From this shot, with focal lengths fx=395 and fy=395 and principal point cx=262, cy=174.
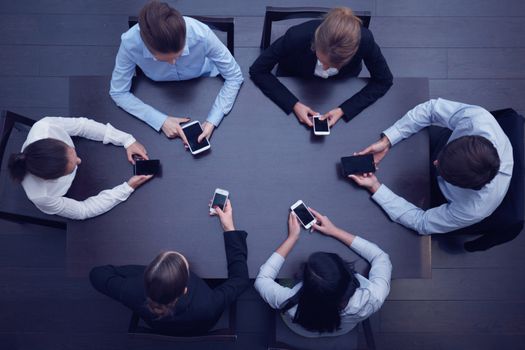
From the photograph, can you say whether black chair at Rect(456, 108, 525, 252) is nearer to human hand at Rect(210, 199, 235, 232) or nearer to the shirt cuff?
the shirt cuff

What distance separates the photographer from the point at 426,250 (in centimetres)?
169

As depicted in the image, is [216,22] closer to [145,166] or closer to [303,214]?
[145,166]

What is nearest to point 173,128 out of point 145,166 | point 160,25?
point 145,166

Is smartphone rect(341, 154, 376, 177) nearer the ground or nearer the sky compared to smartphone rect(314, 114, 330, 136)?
A: nearer the ground

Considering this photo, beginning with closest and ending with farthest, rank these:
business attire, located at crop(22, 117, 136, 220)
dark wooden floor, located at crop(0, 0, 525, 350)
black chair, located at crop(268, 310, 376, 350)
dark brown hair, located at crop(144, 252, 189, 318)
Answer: dark brown hair, located at crop(144, 252, 189, 318)
business attire, located at crop(22, 117, 136, 220)
black chair, located at crop(268, 310, 376, 350)
dark wooden floor, located at crop(0, 0, 525, 350)

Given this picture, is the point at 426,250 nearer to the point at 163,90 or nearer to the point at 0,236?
the point at 163,90

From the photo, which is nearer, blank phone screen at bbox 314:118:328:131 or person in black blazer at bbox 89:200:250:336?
person in black blazer at bbox 89:200:250:336

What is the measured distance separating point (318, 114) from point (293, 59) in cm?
34

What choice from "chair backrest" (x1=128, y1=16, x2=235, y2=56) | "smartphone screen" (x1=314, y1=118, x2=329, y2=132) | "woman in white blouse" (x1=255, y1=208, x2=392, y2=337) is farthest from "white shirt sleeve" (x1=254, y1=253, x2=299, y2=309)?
"chair backrest" (x1=128, y1=16, x2=235, y2=56)

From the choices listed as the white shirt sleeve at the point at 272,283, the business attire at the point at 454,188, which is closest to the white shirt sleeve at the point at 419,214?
the business attire at the point at 454,188

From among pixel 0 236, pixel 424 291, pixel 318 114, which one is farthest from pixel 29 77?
A: pixel 424 291

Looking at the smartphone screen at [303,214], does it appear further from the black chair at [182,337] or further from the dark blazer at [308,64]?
the black chair at [182,337]

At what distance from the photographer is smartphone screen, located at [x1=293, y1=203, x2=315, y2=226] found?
1.66 meters

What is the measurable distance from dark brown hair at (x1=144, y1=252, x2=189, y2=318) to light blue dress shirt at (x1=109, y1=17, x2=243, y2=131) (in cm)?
59
